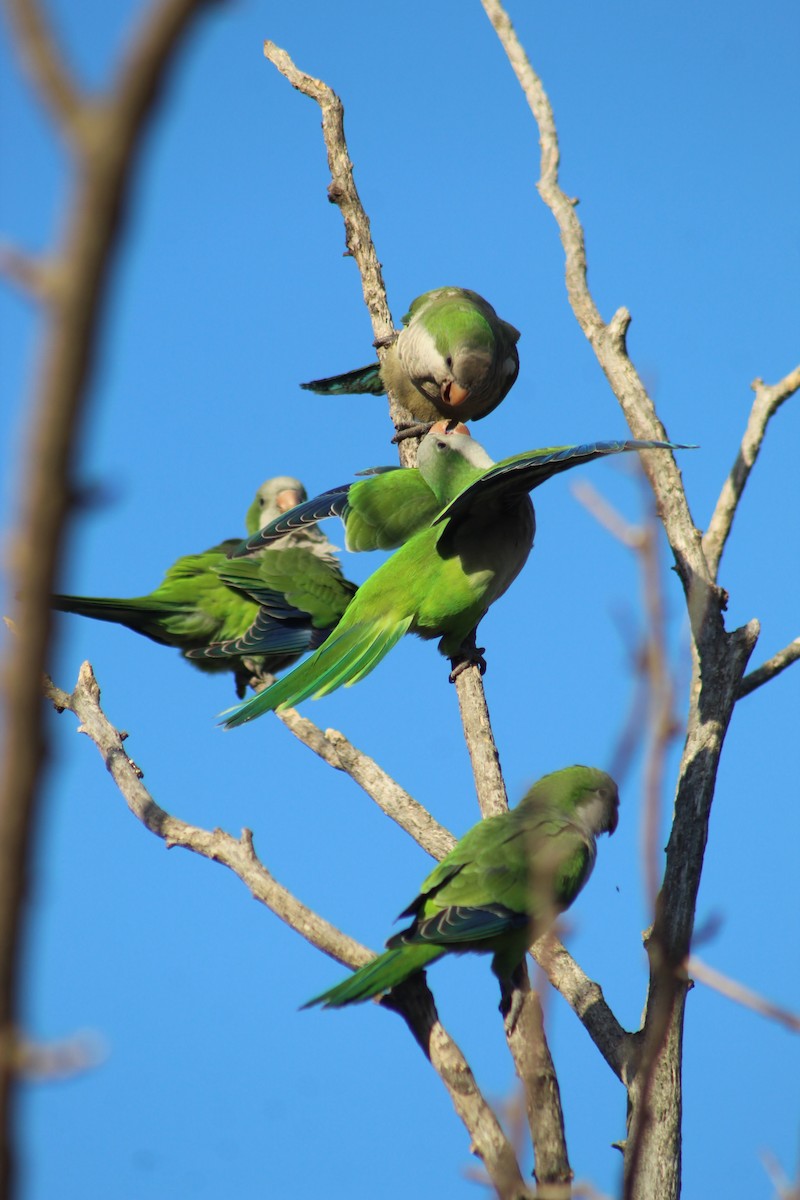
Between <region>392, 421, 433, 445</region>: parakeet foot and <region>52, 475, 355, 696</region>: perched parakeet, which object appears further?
<region>52, 475, 355, 696</region>: perched parakeet

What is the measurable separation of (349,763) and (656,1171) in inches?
76.2

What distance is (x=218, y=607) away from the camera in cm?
718

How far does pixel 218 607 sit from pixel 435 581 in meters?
2.77

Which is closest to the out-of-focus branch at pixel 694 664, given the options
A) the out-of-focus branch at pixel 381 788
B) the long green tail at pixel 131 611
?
the out-of-focus branch at pixel 381 788

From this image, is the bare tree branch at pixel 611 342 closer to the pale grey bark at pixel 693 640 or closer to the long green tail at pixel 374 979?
the pale grey bark at pixel 693 640

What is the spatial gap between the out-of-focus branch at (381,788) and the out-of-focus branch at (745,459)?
143 cm

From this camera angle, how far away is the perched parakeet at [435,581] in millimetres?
4477

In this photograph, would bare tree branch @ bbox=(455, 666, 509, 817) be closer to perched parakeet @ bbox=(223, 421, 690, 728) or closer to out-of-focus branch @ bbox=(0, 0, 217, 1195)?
perched parakeet @ bbox=(223, 421, 690, 728)

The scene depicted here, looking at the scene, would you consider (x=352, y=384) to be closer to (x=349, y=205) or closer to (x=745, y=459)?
(x=349, y=205)

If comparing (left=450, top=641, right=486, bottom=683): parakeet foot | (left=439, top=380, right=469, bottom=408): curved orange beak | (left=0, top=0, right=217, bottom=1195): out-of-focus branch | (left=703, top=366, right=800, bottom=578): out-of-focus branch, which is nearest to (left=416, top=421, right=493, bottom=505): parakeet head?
(left=450, top=641, right=486, bottom=683): parakeet foot

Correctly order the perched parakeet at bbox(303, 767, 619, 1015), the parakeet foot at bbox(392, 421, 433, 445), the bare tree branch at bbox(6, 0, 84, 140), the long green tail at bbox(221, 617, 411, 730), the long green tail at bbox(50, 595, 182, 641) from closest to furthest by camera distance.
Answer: the bare tree branch at bbox(6, 0, 84, 140) → the perched parakeet at bbox(303, 767, 619, 1015) → the long green tail at bbox(221, 617, 411, 730) → the parakeet foot at bbox(392, 421, 433, 445) → the long green tail at bbox(50, 595, 182, 641)

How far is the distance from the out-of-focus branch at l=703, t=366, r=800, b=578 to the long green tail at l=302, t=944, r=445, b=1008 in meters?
2.00

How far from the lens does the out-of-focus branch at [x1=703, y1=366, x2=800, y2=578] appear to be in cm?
450

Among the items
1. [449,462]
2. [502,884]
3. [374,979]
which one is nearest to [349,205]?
[449,462]
